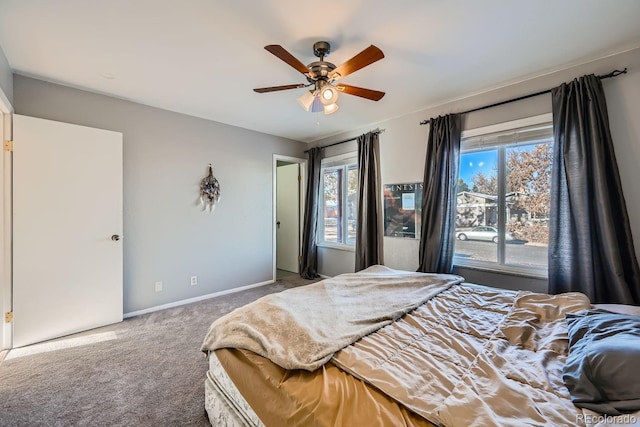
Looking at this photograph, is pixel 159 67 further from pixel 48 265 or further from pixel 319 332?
pixel 319 332

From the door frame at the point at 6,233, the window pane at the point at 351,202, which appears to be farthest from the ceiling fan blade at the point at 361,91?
the door frame at the point at 6,233

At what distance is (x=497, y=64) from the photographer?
233 centimetres

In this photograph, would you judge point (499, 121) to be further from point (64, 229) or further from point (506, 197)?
point (64, 229)

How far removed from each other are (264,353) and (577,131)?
2.94m

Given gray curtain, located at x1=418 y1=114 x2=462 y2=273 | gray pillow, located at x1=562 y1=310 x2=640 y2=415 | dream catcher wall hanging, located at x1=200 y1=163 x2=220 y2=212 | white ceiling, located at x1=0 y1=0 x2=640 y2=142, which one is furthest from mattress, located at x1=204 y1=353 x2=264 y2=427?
dream catcher wall hanging, located at x1=200 y1=163 x2=220 y2=212

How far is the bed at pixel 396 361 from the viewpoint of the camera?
85 centimetres

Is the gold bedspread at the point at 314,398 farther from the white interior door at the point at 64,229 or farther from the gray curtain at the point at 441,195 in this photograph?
the white interior door at the point at 64,229

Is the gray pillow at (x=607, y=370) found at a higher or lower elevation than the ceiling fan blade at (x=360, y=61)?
lower

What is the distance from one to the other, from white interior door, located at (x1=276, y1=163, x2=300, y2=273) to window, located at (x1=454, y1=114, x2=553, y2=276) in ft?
9.41

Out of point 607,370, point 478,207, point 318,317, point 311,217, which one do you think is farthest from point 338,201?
point 607,370

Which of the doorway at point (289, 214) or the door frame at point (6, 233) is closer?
the door frame at point (6, 233)

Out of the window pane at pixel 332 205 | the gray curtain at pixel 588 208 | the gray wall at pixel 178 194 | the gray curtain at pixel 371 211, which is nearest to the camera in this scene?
the gray curtain at pixel 588 208

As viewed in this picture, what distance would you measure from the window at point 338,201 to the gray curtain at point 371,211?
367 millimetres

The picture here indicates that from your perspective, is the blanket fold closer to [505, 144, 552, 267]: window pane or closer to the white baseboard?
[505, 144, 552, 267]: window pane
